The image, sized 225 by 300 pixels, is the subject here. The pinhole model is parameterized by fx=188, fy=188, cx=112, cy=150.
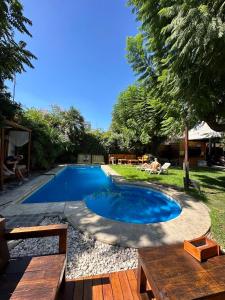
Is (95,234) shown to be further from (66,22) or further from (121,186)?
(66,22)

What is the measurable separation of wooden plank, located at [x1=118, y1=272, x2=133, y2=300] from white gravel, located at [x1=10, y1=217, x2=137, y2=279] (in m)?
0.28

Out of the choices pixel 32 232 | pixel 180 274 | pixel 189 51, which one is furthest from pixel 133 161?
pixel 180 274

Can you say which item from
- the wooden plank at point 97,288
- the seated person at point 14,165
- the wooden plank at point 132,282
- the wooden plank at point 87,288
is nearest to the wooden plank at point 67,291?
the wooden plank at point 87,288

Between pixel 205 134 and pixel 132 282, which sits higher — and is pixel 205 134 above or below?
Answer: above

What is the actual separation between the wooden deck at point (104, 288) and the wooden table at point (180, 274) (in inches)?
15.7

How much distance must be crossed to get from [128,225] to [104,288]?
2.08m

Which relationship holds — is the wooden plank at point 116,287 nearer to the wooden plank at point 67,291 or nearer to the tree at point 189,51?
the wooden plank at point 67,291

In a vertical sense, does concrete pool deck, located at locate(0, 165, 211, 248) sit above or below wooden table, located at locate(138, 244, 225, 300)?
below

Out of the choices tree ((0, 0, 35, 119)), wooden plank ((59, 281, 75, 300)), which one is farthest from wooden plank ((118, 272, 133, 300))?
tree ((0, 0, 35, 119))

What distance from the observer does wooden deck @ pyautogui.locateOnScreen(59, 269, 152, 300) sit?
7.04 feet

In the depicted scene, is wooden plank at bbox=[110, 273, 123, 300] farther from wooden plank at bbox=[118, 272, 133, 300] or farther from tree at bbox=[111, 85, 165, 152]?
tree at bbox=[111, 85, 165, 152]

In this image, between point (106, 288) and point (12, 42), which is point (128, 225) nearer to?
point (106, 288)

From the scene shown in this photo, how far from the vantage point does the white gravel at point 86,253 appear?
282 cm

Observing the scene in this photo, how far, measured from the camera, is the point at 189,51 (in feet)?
15.3
